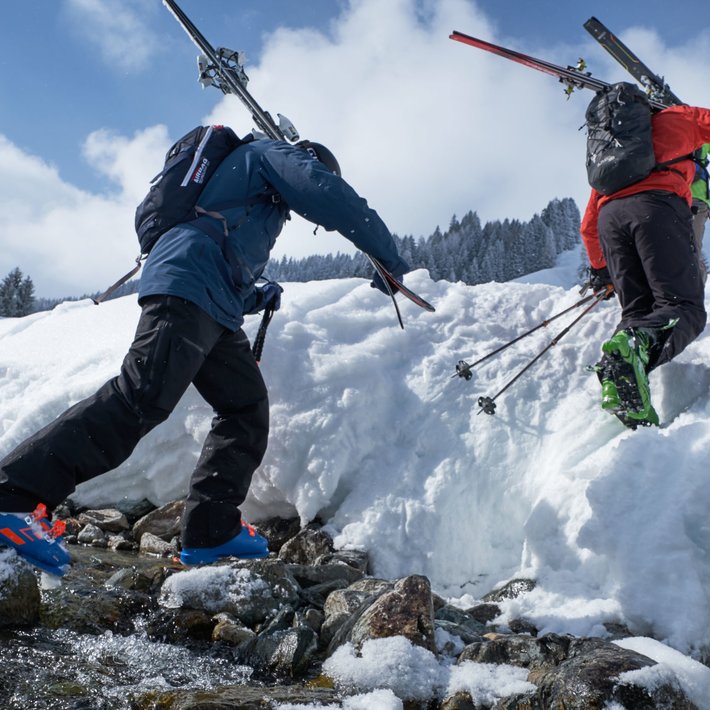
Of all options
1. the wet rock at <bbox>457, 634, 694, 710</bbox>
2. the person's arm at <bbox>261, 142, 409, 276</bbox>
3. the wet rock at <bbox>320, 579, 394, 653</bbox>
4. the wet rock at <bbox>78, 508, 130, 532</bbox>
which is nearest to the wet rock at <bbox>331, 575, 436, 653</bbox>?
the wet rock at <bbox>320, 579, 394, 653</bbox>

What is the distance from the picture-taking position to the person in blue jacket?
2.51 m

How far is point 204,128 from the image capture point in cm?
315

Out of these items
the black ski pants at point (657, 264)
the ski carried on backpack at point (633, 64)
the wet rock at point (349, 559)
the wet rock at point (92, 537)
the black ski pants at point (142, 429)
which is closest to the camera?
the black ski pants at point (142, 429)

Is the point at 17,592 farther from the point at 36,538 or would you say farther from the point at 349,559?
the point at 349,559

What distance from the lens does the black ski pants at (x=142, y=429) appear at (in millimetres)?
2477

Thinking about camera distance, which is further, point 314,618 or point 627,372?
point 627,372

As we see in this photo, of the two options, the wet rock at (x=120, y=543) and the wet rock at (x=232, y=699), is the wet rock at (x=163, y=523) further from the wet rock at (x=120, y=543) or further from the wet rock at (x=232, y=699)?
the wet rock at (x=232, y=699)

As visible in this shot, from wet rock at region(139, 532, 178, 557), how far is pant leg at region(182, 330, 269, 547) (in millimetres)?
890

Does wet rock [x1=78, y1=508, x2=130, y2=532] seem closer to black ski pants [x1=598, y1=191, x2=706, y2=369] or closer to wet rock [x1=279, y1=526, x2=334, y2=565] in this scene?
wet rock [x1=279, y1=526, x2=334, y2=565]

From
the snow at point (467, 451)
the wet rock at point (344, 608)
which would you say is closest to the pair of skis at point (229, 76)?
the snow at point (467, 451)

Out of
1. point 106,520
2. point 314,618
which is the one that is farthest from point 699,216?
point 106,520

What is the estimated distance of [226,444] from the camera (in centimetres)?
331

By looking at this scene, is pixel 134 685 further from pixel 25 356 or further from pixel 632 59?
pixel 632 59

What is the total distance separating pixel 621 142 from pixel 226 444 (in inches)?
115
